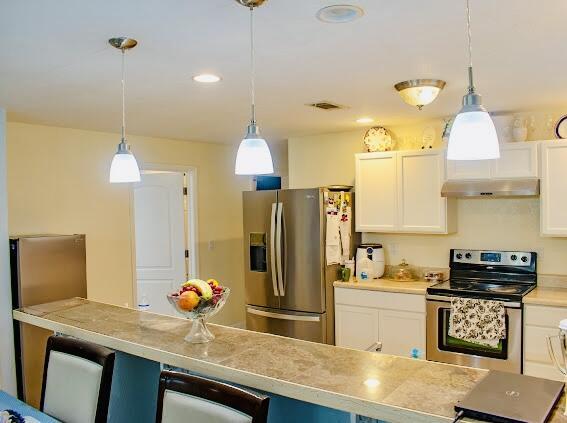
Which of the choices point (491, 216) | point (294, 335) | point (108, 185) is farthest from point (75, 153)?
point (491, 216)

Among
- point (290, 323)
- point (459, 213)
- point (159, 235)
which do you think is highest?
point (459, 213)

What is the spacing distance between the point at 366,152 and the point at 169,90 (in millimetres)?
2205

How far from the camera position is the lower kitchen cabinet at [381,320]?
149 inches

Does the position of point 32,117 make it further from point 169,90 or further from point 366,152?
point 366,152

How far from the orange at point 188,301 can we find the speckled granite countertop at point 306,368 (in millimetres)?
168

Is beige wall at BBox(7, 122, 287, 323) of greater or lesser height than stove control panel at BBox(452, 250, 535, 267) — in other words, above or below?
above

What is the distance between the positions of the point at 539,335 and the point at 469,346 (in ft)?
1.55

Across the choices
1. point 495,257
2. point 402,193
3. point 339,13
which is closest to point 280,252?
point 402,193

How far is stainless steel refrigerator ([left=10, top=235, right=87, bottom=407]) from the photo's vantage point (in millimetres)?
3377

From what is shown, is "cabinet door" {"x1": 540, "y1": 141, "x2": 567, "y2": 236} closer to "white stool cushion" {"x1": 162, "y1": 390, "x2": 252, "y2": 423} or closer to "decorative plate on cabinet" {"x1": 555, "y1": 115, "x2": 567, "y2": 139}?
"decorative plate on cabinet" {"x1": 555, "y1": 115, "x2": 567, "y2": 139}

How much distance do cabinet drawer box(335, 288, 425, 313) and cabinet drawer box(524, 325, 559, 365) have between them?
2.43 feet

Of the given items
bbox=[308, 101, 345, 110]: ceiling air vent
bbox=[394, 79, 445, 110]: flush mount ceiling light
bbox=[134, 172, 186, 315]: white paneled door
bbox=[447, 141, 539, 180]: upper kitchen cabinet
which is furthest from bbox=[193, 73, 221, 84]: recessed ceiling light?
bbox=[134, 172, 186, 315]: white paneled door

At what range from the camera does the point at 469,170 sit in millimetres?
3746

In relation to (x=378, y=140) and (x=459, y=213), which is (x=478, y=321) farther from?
(x=378, y=140)
